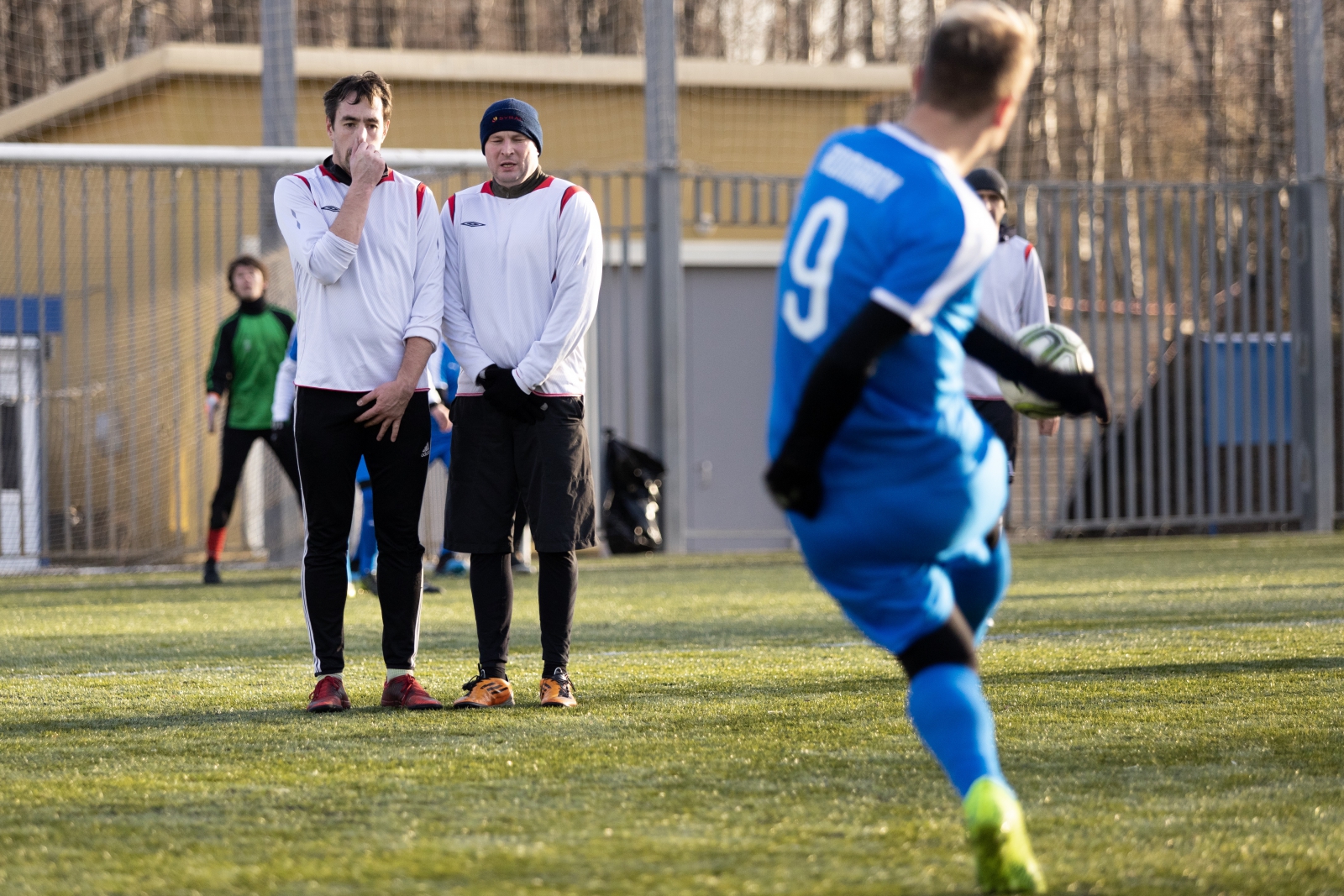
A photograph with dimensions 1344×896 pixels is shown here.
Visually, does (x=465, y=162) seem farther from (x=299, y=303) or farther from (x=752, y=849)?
(x=752, y=849)

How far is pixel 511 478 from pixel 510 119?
1118 mm

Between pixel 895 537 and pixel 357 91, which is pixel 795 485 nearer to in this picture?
pixel 895 537

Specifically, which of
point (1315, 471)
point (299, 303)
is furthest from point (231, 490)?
point (1315, 471)

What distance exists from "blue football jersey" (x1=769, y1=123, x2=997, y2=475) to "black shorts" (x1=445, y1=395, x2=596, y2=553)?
215cm

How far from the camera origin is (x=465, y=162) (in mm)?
11609

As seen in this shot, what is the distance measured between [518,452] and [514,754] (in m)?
1.16

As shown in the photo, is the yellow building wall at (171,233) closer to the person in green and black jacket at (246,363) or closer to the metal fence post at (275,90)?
the metal fence post at (275,90)

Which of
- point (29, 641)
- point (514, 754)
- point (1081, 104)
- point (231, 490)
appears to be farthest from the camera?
point (1081, 104)

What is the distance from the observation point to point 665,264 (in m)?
13.3

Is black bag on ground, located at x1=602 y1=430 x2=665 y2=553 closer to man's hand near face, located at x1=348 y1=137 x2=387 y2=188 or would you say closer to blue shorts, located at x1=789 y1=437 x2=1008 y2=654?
man's hand near face, located at x1=348 y1=137 x2=387 y2=188

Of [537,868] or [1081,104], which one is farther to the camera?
[1081,104]

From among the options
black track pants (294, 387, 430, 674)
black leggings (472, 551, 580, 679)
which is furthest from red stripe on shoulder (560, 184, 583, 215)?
black leggings (472, 551, 580, 679)

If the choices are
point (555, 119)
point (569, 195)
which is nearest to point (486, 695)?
point (569, 195)

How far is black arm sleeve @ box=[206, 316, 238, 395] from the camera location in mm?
9961
